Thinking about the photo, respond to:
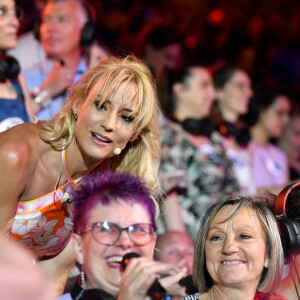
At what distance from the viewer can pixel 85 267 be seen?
1658mm

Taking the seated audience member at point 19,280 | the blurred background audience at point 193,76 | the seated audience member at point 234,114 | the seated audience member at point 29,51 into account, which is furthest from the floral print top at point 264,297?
the seated audience member at point 29,51

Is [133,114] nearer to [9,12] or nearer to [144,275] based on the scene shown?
[144,275]

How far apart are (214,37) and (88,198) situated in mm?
3918

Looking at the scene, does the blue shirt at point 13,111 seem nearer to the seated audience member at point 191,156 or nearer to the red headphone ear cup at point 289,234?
the seated audience member at point 191,156

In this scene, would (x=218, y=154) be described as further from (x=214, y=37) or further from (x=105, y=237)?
(x=105, y=237)

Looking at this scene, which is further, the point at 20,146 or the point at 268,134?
the point at 268,134

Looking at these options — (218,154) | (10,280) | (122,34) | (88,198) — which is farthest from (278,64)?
(10,280)

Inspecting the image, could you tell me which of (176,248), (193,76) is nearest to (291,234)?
(176,248)

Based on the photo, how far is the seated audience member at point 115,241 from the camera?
1539 millimetres

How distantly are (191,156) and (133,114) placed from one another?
1578mm

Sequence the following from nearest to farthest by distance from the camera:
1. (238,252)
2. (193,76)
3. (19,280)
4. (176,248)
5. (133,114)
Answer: (19,280) → (238,252) → (133,114) → (176,248) → (193,76)

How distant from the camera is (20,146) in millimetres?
2178

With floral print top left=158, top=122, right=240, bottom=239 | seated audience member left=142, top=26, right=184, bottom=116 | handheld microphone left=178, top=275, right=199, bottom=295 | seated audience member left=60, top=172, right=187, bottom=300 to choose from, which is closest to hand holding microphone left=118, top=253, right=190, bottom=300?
seated audience member left=60, top=172, right=187, bottom=300

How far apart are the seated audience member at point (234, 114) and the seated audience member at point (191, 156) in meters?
0.21
